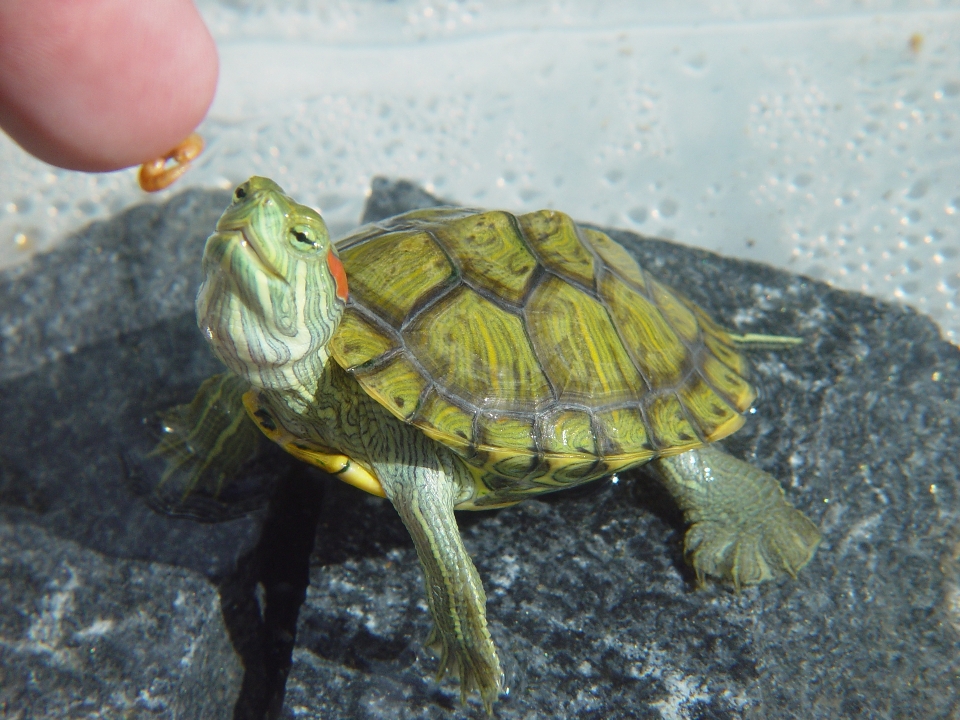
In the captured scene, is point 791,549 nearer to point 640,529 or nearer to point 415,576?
point 640,529

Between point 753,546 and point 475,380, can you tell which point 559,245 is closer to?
point 475,380

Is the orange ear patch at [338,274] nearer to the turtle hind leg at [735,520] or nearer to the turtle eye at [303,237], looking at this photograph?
the turtle eye at [303,237]

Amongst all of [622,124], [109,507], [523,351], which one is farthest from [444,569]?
[622,124]

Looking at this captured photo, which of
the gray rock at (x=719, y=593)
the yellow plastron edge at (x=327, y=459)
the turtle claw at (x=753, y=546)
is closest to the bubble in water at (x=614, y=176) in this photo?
the gray rock at (x=719, y=593)

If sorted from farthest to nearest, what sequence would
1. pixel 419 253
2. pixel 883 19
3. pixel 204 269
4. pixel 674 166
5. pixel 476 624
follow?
pixel 883 19 < pixel 674 166 < pixel 419 253 < pixel 476 624 < pixel 204 269

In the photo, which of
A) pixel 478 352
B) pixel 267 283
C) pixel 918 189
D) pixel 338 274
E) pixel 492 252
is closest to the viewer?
pixel 267 283

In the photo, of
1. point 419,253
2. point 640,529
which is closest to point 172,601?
A: point 419,253
